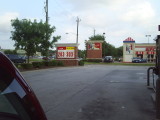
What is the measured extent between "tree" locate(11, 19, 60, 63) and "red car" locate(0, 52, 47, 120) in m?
29.2

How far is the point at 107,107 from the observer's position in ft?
26.5

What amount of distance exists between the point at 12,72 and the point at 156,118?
18.5ft

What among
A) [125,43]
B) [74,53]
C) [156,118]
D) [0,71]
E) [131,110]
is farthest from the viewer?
[125,43]

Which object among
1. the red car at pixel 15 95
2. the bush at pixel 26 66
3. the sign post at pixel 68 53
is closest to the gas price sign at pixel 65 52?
the sign post at pixel 68 53

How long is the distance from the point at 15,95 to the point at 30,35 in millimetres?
30182

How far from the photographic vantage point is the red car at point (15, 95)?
1.57 m

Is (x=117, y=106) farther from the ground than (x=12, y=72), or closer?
closer

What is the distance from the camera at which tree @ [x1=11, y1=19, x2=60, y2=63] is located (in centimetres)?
3063

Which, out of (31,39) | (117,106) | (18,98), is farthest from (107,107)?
(31,39)

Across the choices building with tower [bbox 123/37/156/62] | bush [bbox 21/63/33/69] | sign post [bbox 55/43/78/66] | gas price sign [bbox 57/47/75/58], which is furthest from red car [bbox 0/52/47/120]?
building with tower [bbox 123/37/156/62]

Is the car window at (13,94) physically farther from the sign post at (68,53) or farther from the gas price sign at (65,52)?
the gas price sign at (65,52)

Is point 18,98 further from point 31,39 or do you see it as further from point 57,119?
point 31,39

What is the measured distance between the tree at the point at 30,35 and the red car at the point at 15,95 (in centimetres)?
2923

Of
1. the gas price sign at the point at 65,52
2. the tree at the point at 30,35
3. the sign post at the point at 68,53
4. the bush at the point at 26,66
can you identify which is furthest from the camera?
the gas price sign at the point at 65,52
